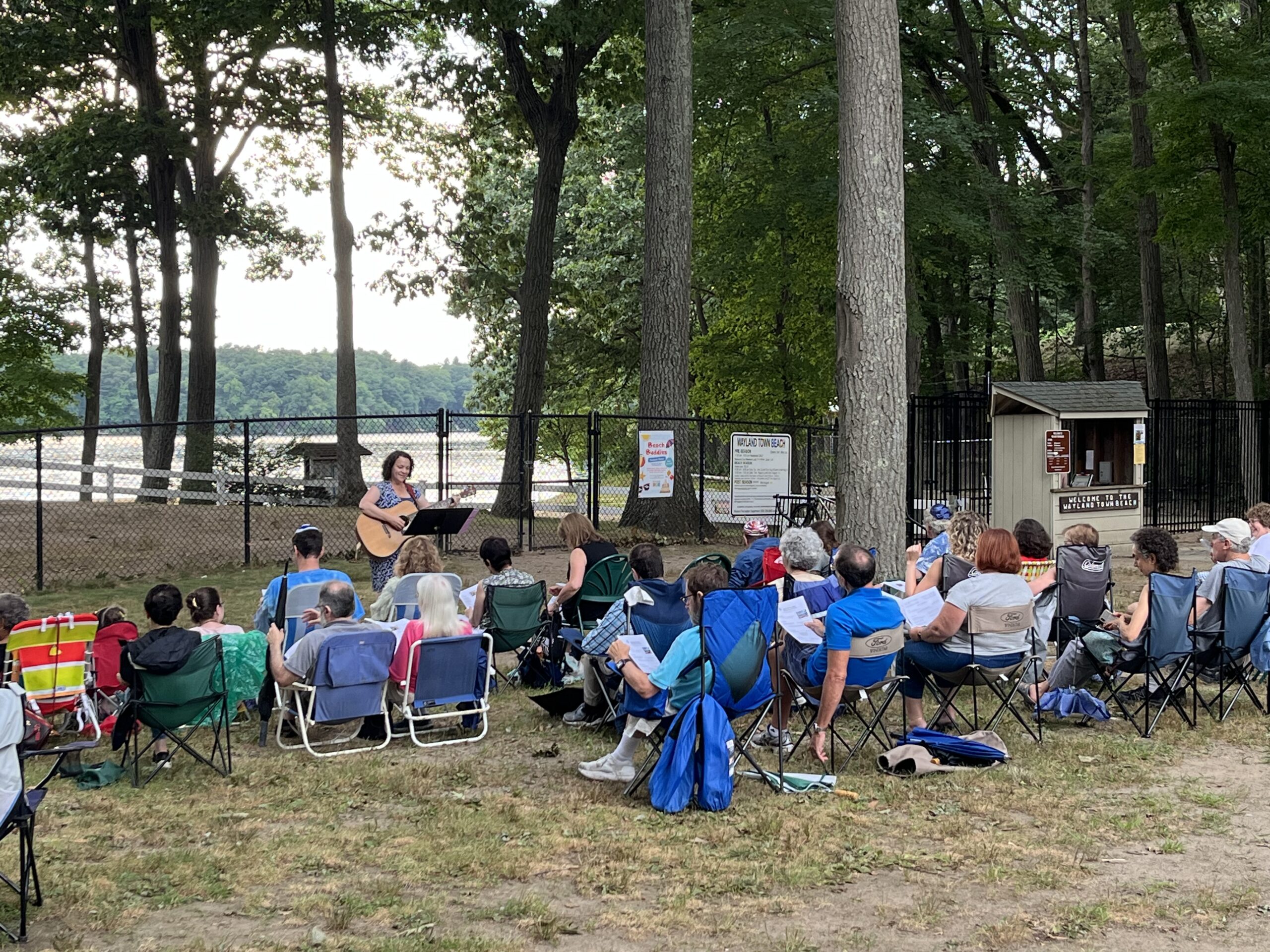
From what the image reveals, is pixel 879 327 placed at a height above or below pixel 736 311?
below

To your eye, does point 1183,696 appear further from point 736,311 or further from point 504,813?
point 736,311

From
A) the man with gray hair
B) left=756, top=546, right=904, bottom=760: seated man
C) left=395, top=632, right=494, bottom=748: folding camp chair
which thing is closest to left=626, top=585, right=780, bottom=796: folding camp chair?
left=756, top=546, right=904, bottom=760: seated man

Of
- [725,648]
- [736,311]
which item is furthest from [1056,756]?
[736,311]

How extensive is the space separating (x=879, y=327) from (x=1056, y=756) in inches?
152

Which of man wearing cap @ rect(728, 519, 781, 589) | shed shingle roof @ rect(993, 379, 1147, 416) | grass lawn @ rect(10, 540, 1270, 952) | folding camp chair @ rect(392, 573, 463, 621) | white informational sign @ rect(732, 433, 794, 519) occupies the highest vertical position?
shed shingle roof @ rect(993, 379, 1147, 416)

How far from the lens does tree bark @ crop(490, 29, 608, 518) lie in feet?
78.7

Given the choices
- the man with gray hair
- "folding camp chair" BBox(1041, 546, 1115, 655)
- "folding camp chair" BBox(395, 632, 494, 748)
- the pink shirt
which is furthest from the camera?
"folding camp chair" BBox(1041, 546, 1115, 655)

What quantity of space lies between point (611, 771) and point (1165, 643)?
348cm

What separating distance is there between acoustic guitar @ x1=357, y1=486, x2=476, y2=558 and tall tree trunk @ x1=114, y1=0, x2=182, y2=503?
54.7 feet

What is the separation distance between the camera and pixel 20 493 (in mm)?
32906

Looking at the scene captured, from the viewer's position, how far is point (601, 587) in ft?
28.3

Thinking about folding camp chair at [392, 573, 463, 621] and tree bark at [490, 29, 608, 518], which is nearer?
folding camp chair at [392, 573, 463, 621]

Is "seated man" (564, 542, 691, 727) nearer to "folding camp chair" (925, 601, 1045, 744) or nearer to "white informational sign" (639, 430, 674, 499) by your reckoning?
"folding camp chair" (925, 601, 1045, 744)

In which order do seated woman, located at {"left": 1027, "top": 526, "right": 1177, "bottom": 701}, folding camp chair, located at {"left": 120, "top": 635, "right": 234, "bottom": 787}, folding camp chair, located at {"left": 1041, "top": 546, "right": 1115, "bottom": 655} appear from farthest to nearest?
folding camp chair, located at {"left": 1041, "top": 546, "right": 1115, "bottom": 655}, seated woman, located at {"left": 1027, "top": 526, "right": 1177, "bottom": 701}, folding camp chair, located at {"left": 120, "top": 635, "right": 234, "bottom": 787}
